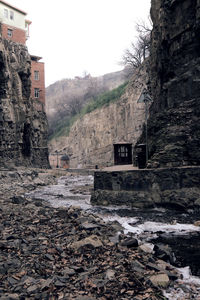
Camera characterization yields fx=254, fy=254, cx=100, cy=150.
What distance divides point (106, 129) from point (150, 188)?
29353 mm

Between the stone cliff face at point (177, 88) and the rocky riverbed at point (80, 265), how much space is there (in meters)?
4.92

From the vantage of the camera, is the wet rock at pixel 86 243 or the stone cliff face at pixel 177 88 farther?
the stone cliff face at pixel 177 88

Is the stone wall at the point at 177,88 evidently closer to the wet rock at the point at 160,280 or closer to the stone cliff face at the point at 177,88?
the stone cliff face at the point at 177,88

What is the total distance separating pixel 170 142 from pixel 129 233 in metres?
5.33

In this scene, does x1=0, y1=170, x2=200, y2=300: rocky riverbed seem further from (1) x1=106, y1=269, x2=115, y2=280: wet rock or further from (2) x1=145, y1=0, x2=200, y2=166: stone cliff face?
(2) x1=145, y1=0, x2=200, y2=166: stone cliff face

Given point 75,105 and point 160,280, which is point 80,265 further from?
point 75,105

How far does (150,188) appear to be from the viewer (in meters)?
10.6

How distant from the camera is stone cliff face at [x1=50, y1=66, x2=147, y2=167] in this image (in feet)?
111

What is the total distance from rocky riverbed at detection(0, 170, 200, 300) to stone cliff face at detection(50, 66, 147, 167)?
26.2 meters

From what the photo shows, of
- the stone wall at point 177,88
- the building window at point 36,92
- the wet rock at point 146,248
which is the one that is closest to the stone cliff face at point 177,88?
the stone wall at point 177,88

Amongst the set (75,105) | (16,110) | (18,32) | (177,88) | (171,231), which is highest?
(18,32)

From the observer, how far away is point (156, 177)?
1056 cm

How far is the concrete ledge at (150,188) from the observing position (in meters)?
9.96

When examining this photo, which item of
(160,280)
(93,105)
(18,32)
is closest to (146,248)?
(160,280)
